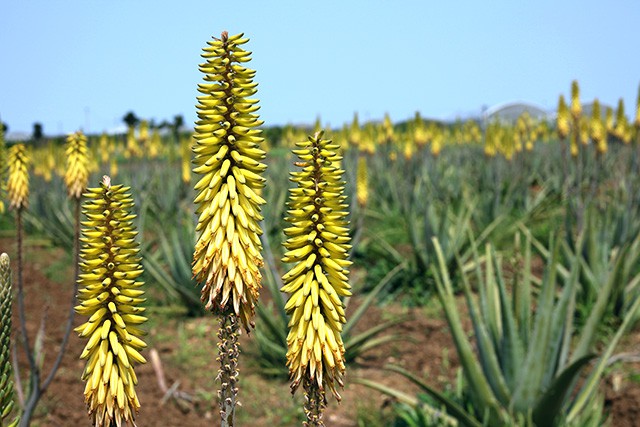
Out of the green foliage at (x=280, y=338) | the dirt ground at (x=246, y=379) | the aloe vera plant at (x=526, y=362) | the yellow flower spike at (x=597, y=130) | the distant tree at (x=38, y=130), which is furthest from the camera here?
the distant tree at (x=38, y=130)

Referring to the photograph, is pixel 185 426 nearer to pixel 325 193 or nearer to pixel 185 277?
pixel 185 277

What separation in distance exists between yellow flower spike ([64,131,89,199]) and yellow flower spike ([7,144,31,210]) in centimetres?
20

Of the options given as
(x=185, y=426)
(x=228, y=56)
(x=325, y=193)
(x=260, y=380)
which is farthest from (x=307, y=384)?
(x=260, y=380)

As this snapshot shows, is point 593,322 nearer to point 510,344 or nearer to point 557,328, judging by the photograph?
point 557,328

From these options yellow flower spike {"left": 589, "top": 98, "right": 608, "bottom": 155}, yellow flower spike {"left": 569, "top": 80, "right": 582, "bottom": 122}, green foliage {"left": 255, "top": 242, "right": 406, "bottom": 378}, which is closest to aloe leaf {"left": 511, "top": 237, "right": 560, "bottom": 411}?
green foliage {"left": 255, "top": 242, "right": 406, "bottom": 378}

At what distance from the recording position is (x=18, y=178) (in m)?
3.52

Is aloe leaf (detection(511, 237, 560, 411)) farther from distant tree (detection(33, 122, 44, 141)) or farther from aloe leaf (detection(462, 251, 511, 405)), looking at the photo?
distant tree (detection(33, 122, 44, 141))

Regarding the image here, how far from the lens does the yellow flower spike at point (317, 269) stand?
52.8 inches

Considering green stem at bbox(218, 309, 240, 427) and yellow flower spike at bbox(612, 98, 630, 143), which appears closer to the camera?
green stem at bbox(218, 309, 240, 427)

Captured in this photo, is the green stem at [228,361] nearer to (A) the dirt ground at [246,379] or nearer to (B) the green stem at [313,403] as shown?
(B) the green stem at [313,403]

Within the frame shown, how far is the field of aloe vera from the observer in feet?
4.42

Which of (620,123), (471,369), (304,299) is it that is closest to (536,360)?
(471,369)

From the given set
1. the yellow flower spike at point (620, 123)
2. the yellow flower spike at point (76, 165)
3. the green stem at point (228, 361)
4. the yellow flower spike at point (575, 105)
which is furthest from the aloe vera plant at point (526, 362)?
the yellow flower spike at point (620, 123)

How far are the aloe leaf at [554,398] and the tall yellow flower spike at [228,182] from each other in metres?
2.54
